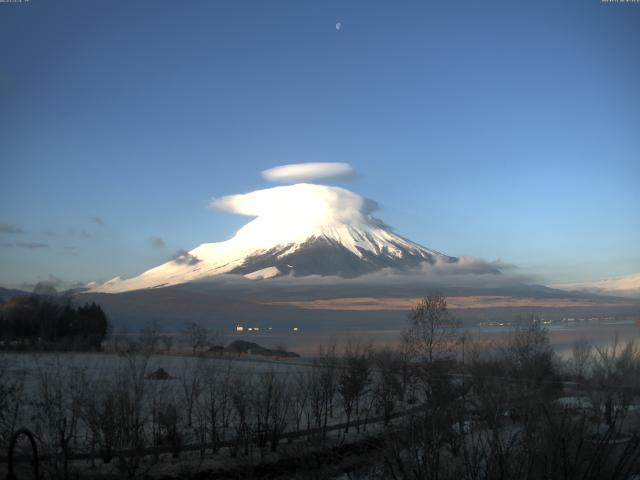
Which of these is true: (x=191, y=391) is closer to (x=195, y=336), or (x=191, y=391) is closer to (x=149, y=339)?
(x=149, y=339)

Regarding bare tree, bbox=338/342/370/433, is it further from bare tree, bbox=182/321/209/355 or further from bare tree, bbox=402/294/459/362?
bare tree, bbox=182/321/209/355

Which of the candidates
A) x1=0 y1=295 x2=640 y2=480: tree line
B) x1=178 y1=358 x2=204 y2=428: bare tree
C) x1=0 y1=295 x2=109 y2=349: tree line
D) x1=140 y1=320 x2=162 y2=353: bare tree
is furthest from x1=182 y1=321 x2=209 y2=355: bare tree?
x1=178 y1=358 x2=204 y2=428: bare tree

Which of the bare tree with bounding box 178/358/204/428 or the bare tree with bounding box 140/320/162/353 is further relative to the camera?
the bare tree with bounding box 140/320/162/353

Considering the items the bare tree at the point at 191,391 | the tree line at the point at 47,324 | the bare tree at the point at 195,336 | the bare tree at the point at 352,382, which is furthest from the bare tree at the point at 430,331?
the bare tree at the point at 195,336

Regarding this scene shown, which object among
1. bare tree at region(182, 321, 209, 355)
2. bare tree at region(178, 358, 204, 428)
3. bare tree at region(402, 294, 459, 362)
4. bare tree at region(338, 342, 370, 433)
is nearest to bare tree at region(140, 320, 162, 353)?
bare tree at region(178, 358, 204, 428)

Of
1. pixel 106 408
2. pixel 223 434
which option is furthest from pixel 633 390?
pixel 106 408

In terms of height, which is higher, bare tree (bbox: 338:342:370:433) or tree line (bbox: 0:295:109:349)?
tree line (bbox: 0:295:109:349)

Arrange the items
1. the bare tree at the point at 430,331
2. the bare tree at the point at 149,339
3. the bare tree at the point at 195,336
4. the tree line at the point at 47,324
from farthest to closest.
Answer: the bare tree at the point at 195,336
the tree line at the point at 47,324
the bare tree at the point at 430,331
the bare tree at the point at 149,339

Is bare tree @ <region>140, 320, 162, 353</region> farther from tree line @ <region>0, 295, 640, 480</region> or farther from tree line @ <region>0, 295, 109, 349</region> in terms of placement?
tree line @ <region>0, 295, 109, 349</region>

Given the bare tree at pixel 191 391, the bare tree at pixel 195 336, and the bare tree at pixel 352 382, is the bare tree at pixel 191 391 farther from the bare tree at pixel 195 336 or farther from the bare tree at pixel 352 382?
the bare tree at pixel 195 336

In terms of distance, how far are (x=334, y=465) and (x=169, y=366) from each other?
3357 cm

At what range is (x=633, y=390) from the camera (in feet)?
109

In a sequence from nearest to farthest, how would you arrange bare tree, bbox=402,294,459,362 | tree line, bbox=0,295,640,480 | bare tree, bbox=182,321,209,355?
tree line, bbox=0,295,640,480, bare tree, bbox=402,294,459,362, bare tree, bbox=182,321,209,355

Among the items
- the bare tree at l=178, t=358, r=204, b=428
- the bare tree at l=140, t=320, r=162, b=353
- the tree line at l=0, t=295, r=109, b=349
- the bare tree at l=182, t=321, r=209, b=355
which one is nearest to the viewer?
the bare tree at l=178, t=358, r=204, b=428
